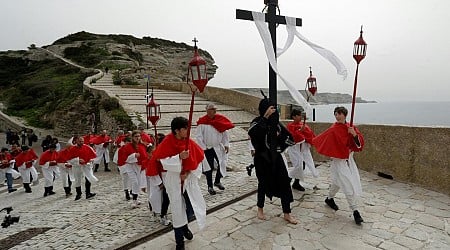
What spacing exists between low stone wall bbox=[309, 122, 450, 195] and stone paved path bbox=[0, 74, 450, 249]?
266mm

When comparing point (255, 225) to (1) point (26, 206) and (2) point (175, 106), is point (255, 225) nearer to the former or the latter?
(1) point (26, 206)

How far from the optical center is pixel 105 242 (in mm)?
4840

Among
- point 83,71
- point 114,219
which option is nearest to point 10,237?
point 114,219

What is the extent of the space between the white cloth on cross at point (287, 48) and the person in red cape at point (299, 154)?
1814 mm

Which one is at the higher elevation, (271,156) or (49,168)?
(271,156)

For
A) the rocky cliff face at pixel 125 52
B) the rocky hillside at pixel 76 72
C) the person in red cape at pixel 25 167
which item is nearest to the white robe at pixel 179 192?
the person in red cape at pixel 25 167

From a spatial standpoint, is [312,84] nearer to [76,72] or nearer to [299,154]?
[299,154]

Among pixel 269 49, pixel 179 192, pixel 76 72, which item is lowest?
pixel 179 192

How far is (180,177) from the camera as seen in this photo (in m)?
4.19

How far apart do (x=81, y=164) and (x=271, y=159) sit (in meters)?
6.15

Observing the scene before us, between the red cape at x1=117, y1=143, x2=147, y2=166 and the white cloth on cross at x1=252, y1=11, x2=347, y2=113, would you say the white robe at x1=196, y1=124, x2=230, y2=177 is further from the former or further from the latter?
the white cloth on cross at x1=252, y1=11, x2=347, y2=113

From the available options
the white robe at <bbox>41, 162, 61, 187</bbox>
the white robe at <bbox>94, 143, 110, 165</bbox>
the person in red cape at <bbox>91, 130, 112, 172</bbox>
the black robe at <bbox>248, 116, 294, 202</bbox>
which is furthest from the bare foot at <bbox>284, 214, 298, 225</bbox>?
the white robe at <bbox>94, 143, 110, 165</bbox>

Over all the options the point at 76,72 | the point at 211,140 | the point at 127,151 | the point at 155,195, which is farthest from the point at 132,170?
the point at 76,72

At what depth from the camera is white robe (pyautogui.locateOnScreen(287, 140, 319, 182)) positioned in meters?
6.34
